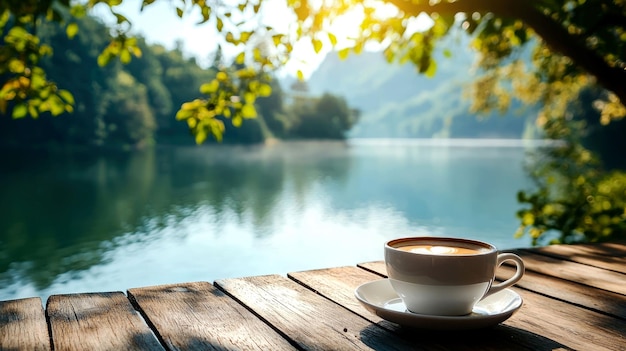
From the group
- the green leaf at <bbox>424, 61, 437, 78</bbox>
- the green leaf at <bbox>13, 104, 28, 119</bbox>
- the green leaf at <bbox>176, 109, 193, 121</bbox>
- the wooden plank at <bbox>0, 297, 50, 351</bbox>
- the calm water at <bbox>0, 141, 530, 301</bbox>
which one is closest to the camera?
the wooden plank at <bbox>0, 297, 50, 351</bbox>

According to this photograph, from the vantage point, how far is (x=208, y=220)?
1905 centimetres

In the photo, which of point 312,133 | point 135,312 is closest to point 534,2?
point 135,312

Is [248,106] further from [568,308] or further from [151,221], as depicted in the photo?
[151,221]

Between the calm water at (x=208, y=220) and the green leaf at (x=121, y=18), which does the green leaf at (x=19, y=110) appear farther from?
the calm water at (x=208, y=220)

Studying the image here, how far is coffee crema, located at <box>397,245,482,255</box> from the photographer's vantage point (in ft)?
3.86

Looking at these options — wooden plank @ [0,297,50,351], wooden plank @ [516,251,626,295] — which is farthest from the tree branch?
wooden plank @ [0,297,50,351]

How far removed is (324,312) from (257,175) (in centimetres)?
3204

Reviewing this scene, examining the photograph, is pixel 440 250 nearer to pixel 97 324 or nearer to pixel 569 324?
pixel 569 324

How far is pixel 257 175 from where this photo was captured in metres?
33.2

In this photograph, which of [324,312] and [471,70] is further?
[471,70]

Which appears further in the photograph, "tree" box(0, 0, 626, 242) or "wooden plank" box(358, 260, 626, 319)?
"tree" box(0, 0, 626, 242)

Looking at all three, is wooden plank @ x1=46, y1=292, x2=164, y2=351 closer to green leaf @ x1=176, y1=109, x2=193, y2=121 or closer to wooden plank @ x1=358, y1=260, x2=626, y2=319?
wooden plank @ x1=358, y1=260, x2=626, y2=319

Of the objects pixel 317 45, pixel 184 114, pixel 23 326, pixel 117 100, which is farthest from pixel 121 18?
pixel 117 100

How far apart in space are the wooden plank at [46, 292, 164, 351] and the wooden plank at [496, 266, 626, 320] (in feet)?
3.15
